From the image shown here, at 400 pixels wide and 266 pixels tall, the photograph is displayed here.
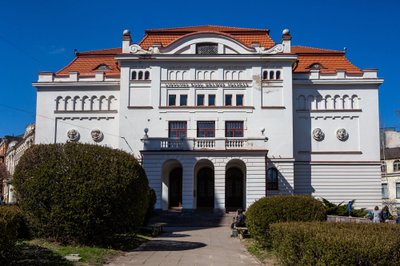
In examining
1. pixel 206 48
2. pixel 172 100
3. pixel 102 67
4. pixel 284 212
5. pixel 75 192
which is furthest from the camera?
pixel 102 67

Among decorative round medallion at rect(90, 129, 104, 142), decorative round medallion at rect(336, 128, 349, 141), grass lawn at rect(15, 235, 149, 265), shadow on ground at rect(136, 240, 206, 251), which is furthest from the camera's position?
decorative round medallion at rect(90, 129, 104, 142)

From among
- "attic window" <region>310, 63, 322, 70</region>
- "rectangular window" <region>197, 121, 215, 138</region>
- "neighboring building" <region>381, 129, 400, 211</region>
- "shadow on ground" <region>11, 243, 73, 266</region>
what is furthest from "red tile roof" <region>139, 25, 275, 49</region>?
"neighboring building" <region>381, 129, 400, 211</region>

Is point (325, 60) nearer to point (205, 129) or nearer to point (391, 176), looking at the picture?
point (205, 129)

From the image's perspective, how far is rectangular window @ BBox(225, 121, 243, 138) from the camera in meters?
38.3

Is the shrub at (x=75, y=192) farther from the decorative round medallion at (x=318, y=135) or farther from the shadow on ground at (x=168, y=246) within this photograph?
the decorative round medallion at (x=318, y=135)

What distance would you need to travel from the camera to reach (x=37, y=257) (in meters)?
12.4

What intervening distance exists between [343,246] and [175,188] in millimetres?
30408

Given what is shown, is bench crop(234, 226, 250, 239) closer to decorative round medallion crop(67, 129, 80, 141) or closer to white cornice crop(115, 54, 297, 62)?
white cornice crop(115, 54, 297, 62)

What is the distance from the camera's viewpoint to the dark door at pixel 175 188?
38.0m

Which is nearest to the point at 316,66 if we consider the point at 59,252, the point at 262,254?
the point at 262,254

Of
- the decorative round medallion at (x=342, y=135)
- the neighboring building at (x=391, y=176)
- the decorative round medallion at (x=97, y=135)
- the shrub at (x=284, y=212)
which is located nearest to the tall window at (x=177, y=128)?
the decorative round medallion at (x=97, y=135)

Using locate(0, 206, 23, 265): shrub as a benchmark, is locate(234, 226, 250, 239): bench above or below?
below

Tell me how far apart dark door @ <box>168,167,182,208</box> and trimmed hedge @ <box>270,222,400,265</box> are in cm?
2777

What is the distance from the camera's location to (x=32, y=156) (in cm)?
1574
